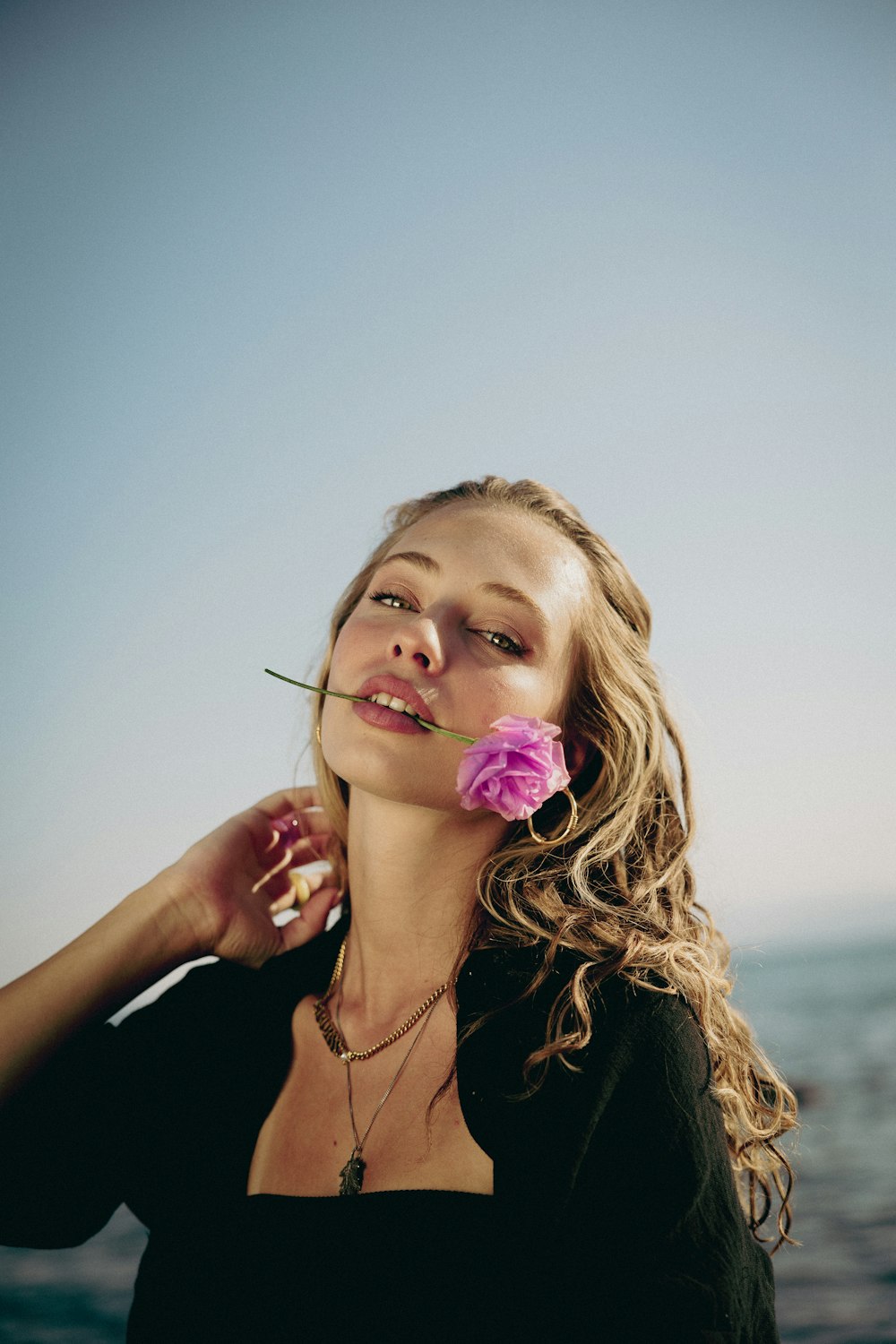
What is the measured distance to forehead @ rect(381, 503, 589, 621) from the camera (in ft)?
7.74

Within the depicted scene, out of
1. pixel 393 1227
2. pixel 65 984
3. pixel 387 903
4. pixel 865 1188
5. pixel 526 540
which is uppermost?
pixel 526 540

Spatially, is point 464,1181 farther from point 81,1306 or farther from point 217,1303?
point 81,1306

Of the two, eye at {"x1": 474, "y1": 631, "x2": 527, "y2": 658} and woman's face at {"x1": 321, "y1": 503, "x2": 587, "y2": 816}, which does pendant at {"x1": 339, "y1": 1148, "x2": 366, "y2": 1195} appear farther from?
eye at {"x1": 474, "y1": 631, "x2": 527, "y2": 658}

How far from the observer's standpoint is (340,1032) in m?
2.44

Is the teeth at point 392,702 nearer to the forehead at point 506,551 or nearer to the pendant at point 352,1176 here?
the forehead at point 506,551

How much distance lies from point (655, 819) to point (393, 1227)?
1210 millimetres

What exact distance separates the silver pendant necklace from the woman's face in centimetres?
57

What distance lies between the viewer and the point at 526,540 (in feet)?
8.13

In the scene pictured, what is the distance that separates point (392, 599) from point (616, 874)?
0.90m

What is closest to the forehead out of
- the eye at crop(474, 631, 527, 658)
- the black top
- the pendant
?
the eye at crop(474, 631, 527, 658)

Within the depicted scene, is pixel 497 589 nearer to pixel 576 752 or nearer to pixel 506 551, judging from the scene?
pixel 506 551

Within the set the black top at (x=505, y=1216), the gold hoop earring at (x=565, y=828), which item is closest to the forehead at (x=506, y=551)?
the gold hoop earring at (x=565, y=828)

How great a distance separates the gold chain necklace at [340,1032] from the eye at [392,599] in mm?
946

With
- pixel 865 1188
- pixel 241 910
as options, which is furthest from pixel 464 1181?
pixel 865 1188
